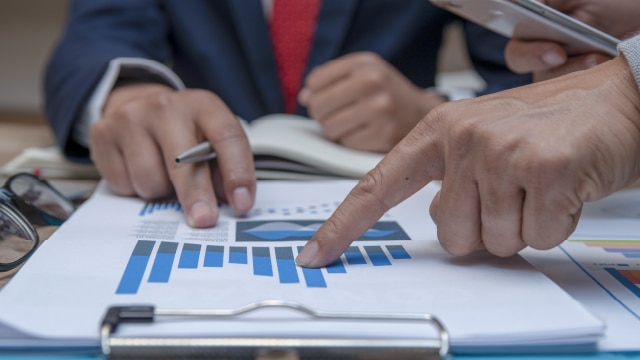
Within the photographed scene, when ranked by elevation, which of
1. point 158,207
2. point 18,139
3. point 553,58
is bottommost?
point 18,139

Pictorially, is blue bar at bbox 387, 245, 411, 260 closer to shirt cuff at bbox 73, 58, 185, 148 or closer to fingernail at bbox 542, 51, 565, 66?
fingernail at bbox 542, 51, 565, 66

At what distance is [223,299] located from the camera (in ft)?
1.24

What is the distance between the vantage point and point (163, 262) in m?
0.45

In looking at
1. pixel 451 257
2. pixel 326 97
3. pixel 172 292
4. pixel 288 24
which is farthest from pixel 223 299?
pixel 288 24

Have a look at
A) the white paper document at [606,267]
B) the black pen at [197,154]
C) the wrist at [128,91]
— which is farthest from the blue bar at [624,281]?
the wrist at [128,91]

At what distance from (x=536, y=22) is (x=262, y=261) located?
1.02ft

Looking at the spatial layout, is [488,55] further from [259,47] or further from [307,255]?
[307,255]

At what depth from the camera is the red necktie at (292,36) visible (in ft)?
3.68

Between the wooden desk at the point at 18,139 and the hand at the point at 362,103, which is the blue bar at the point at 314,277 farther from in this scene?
the wooden desk at the point at 18,139

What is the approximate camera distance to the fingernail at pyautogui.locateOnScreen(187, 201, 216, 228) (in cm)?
56

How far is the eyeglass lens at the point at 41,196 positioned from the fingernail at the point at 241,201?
0.52 feet

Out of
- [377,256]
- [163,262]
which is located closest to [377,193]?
[377,256]

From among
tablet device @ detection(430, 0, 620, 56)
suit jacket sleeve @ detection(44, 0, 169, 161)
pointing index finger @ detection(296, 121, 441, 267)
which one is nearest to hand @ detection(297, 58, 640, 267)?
pointing index finger @ detection(296, 121, 441, 267)

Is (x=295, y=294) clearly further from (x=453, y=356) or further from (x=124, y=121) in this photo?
(x=124, y=121)
